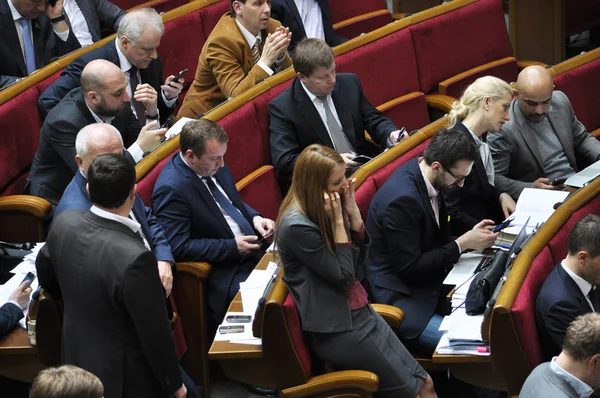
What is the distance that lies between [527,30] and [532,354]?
1.82 metres

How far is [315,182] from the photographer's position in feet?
5.67

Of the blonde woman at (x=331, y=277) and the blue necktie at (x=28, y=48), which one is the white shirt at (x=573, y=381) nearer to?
the blonde woman at (x=331, y=277)

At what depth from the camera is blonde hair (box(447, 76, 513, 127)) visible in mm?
2320

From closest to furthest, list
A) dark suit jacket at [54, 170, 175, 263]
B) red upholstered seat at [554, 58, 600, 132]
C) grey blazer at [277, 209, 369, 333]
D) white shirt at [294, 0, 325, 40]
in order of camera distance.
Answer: grey blazer at [277, 209, 369, 333] → dark suit jacket at [54, 170, 175, 263] → red upholstered seat at [554, 58, 600, 132] → white shirt at [294, 0, 325, 40]

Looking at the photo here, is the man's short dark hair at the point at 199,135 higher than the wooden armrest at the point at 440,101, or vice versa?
the man's short dark hair at the point at 199,135

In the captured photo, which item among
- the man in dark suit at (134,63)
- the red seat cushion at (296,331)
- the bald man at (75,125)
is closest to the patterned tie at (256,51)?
the man in dark suit at (134,63)

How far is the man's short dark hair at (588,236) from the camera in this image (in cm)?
175

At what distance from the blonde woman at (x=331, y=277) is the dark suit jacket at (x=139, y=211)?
0.31 metres

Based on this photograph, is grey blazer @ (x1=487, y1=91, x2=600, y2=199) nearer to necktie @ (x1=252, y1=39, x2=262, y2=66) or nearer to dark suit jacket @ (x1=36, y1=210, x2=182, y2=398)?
necktie @ (x1=252, y1=39, x2=262, y2=66)

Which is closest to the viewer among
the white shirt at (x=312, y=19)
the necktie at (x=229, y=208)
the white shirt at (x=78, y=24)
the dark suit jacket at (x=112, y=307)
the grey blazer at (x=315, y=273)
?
the dark suit jacket at (x=112, y=307)

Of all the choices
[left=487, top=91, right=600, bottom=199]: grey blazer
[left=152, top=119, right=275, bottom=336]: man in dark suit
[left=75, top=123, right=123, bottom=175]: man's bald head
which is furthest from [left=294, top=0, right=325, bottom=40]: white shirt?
[left=75, top=123, right=123, bottom=175]: man's bald head

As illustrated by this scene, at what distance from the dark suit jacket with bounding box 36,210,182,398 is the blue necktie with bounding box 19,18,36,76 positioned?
4.01 ft

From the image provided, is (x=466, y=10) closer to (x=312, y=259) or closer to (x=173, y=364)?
(x=312, y=259)

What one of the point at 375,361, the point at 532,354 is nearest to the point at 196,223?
the point at 375,361
